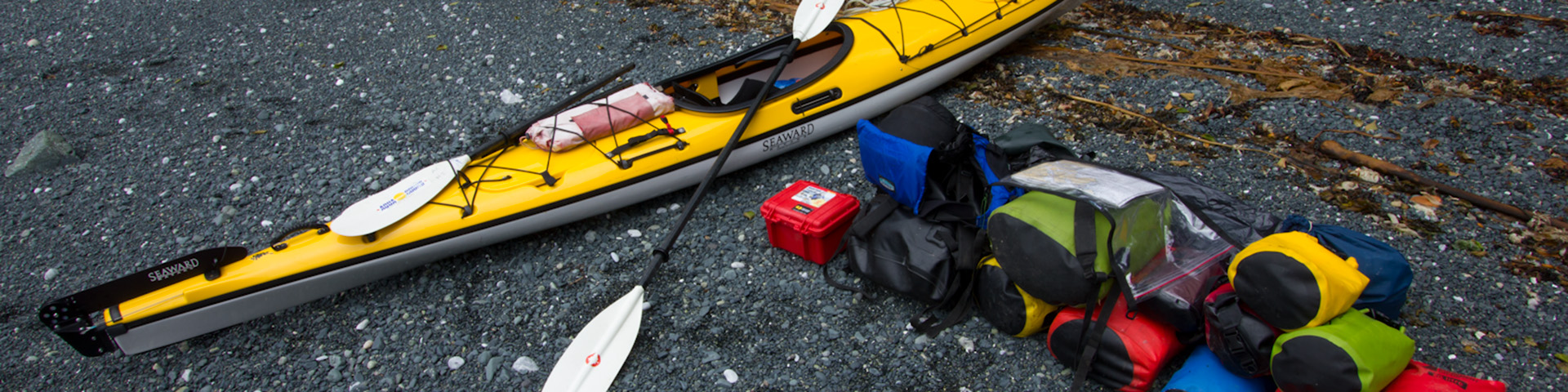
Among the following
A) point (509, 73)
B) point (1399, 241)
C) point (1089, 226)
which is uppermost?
point (1089, 226)

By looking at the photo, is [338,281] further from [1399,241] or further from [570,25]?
[1399,241]

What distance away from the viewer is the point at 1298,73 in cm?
443

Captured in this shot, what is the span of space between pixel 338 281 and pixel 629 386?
1.47 meters

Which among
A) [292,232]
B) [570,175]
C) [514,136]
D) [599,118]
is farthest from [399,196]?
[599,118]

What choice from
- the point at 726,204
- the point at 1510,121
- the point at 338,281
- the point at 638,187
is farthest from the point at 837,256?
the point at 1510,121

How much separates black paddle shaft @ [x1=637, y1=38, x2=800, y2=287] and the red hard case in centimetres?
33

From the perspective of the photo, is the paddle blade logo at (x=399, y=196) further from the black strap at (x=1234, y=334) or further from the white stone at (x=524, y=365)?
the black strap at (x=1234, y=334)

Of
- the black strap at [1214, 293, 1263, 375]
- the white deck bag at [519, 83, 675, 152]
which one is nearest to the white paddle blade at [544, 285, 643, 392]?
the white deck bag at [519, 83, 675, 152]

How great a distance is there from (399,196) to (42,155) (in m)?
3.27

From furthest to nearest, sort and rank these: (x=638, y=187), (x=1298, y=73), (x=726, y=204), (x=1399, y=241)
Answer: (x=1298, y=73) → (x=726, y=204) → (x=638, y=187) → (x=1399, y=241)

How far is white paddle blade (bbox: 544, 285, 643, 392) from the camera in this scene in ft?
9.48

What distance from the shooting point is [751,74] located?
14.9 feet

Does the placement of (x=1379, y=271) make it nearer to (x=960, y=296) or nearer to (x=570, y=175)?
(x=960, y=296)

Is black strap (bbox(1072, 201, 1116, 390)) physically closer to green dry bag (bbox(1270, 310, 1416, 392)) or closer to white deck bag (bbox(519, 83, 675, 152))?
green dry bag (bbox(1270, 310, 1416, 392))
